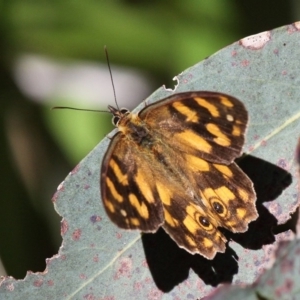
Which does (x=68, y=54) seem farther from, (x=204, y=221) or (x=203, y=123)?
(x=204, y=221)

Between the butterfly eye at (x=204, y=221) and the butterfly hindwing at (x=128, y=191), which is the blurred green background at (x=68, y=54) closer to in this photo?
the butterfly hindwing at (x=128, y=191)

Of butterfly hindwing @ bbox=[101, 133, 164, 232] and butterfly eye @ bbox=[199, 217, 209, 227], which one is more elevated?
butterfly hindwing @ bbox=[101, 133, 164, 232]

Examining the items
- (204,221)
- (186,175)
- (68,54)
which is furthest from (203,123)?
(68,54)

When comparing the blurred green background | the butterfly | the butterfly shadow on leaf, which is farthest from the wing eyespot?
the blurred green background

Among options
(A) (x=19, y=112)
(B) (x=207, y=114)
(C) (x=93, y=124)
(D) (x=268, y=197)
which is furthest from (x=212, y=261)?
(A) (x=19, y=112)

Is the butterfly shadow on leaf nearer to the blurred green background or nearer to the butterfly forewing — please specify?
the butterfly forewing

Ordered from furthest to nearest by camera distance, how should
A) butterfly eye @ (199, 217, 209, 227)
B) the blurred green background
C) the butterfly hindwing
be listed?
1. the blurred green background
2. butterfly eye @ (199, 217, 209, 227)
3. the butterfly hindwing
